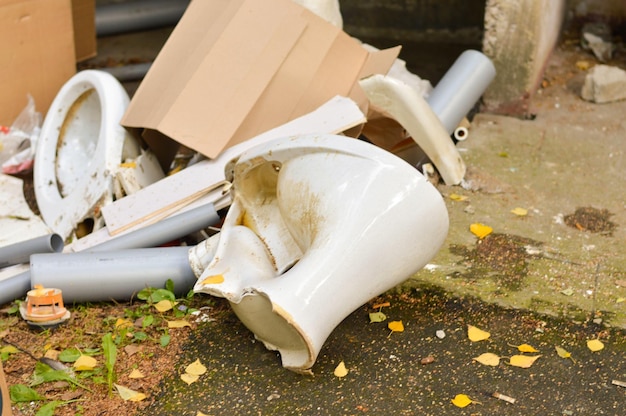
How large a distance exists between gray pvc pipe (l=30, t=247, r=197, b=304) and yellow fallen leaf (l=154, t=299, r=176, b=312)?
7 cm

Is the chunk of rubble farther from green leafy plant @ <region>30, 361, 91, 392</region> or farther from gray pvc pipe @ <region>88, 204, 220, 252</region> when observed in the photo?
green leafy plant @ <region>30, 361, 91, 392</region>

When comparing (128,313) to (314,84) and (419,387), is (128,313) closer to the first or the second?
(419,387)

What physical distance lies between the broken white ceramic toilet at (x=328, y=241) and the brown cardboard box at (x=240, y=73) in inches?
32.9

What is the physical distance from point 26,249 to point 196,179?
776 millimetres

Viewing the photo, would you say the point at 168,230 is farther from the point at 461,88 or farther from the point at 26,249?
the point at 461,88

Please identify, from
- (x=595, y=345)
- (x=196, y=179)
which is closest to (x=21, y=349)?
(x=196, y=179)

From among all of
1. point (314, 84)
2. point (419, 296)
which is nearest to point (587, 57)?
point (314, 84)

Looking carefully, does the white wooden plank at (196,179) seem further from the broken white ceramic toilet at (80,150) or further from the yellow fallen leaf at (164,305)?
the yellow fallen leaf at (164,305)

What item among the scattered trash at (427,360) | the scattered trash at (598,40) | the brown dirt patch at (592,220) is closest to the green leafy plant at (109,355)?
the scattered trash at (427,360)

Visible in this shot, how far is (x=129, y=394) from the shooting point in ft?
8.35

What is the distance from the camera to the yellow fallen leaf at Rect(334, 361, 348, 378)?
261cm

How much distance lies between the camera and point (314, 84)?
3.86 metres

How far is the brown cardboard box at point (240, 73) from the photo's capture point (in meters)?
3.59

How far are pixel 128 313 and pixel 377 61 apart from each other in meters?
1.84
